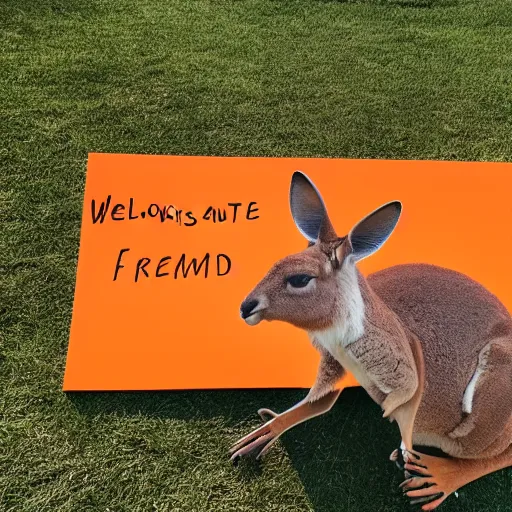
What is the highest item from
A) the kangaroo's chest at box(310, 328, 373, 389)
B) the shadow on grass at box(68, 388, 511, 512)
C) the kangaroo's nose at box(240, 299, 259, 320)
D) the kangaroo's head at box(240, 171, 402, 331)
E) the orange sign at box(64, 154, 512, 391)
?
the kangaroo's head at box(240, 171, 402, 331)

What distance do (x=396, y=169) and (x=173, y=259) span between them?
2.23 feet

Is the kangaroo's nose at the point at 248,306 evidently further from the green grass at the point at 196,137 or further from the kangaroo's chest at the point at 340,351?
the green grass at the point at 196,137

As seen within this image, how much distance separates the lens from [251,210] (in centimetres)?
132

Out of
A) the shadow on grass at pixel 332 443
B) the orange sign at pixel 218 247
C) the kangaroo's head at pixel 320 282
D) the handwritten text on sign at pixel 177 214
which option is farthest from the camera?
the handwritten text on sign at pixel 177 214

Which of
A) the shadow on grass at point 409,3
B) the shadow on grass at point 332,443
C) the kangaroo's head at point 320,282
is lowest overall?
the shadow on grass at point 332,443

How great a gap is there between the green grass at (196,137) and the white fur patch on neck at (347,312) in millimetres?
285

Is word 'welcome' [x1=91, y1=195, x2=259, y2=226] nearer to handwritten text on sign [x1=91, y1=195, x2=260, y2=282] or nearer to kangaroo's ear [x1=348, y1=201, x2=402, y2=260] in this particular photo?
handwritten text on sign [x1=91, y1=195, x2=260, y2=282]

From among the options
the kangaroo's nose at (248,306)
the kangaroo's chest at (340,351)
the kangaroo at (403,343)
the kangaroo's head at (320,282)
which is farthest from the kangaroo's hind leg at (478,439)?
the kangaroo's nose at (248,306)

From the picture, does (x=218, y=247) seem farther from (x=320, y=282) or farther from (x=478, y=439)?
(x=478, y=439)

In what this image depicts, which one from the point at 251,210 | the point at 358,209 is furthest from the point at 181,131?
the point at 358,209

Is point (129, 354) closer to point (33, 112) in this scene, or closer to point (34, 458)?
point (34, 458)

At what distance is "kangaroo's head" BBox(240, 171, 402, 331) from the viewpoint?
2.73 ft

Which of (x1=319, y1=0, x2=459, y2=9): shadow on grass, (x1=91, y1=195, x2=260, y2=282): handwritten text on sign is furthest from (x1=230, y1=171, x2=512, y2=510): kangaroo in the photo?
(x1=319, y1=0, x2=459, y2=9): shadow on grass

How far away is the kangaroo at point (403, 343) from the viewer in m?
0.84
